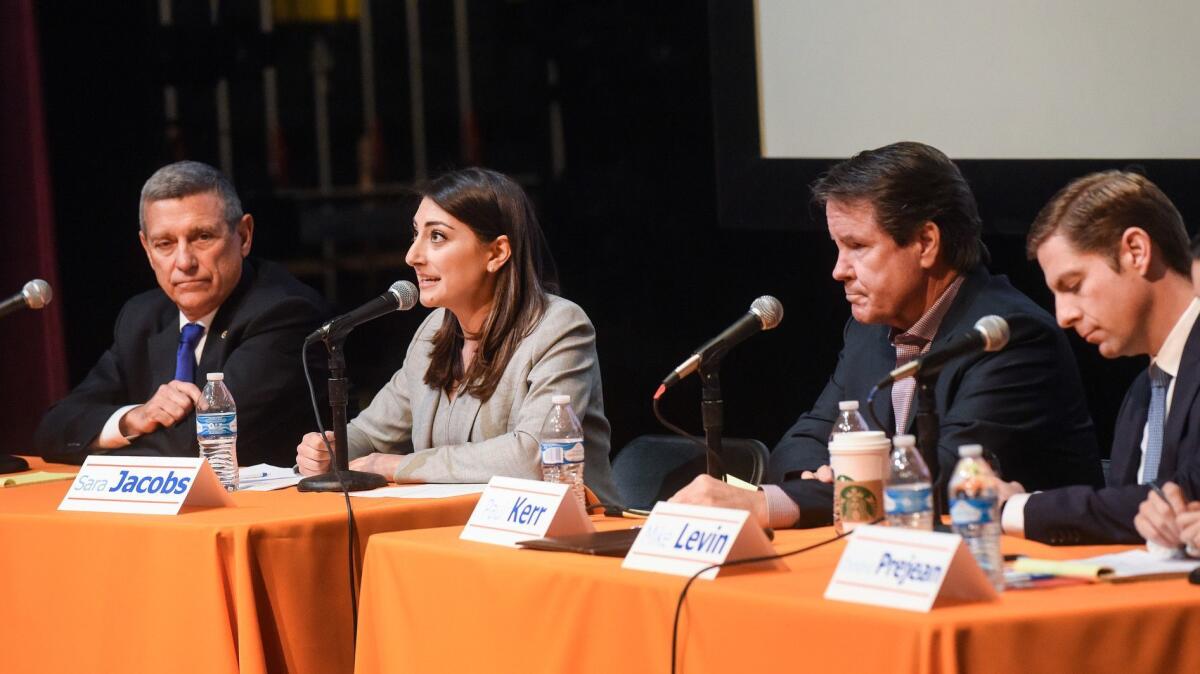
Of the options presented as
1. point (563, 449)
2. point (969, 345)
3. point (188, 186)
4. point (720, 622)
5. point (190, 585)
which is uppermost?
point (188, 186)

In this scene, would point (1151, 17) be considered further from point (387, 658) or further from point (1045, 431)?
point (387, 658)

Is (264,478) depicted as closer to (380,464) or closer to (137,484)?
(380,464)

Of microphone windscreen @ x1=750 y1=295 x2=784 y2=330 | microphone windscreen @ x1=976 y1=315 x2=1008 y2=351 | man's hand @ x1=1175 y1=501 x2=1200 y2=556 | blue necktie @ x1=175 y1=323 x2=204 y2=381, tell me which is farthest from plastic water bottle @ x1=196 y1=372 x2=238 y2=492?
man's hand @ x1=1175 y1=501 x2=1200 y2=556

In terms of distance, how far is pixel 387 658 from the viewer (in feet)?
9.25

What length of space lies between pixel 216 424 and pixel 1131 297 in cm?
202

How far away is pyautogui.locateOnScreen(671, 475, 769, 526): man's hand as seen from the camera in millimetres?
2666

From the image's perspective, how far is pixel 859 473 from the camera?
2566mm

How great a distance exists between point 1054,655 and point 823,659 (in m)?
0.30

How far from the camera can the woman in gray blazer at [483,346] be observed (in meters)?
3.59

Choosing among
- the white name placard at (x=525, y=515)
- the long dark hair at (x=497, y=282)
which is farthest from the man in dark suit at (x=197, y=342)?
the white name placard at (x=525, y=515)

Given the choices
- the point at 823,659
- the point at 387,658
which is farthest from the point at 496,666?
the point at 823,659

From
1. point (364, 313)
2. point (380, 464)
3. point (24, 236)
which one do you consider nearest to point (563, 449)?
point (364, 313)

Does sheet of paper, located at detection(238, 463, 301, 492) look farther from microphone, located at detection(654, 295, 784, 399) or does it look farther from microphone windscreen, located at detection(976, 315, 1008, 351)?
microphone windscreen, located at detection(976, 315, 1008, 351)

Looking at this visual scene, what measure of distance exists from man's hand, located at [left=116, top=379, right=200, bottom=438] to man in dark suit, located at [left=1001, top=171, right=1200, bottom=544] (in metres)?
2.18
